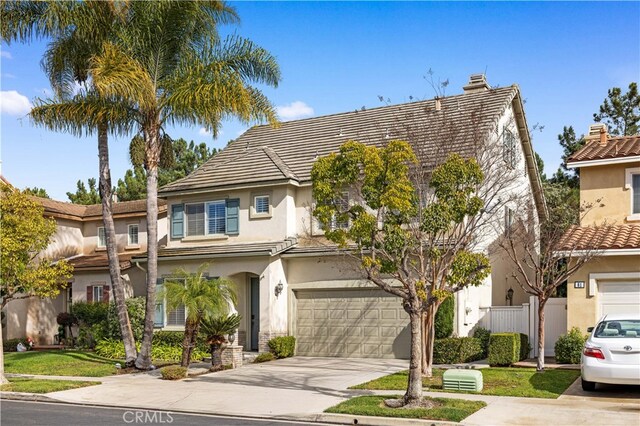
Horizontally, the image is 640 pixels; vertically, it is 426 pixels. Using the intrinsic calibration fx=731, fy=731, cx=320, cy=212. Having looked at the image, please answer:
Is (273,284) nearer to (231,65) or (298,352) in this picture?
(298,352)

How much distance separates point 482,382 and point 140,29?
1394 cm

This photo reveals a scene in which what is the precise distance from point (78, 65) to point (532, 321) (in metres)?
15.7

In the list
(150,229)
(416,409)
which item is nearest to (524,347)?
(416,409)

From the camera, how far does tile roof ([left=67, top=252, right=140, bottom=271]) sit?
28725 millimetres

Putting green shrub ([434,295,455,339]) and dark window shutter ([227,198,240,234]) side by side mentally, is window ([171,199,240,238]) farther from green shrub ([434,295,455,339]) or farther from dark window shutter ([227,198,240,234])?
green shrub ([434,295,455,339])

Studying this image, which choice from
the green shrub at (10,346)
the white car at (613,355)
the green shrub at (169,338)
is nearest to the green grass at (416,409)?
the white car at (613,355)

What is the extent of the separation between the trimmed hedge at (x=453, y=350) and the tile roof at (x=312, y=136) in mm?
6113

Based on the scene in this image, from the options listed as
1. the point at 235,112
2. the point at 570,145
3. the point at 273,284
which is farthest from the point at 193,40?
the point at 570,145

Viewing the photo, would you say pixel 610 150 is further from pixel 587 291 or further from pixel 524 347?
pixel 524 347

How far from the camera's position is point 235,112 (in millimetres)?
21062

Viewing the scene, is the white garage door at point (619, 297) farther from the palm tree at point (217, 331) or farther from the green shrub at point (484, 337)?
the palm tree at point (217, 331)

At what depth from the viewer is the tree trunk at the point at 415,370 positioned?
13.9m

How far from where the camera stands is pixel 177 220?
27844 mm

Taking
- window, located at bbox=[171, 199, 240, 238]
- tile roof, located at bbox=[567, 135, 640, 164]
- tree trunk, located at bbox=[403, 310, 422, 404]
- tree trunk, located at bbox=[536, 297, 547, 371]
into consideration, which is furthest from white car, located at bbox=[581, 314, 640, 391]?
window, located at bbox=[171, 199, 240, 238]
